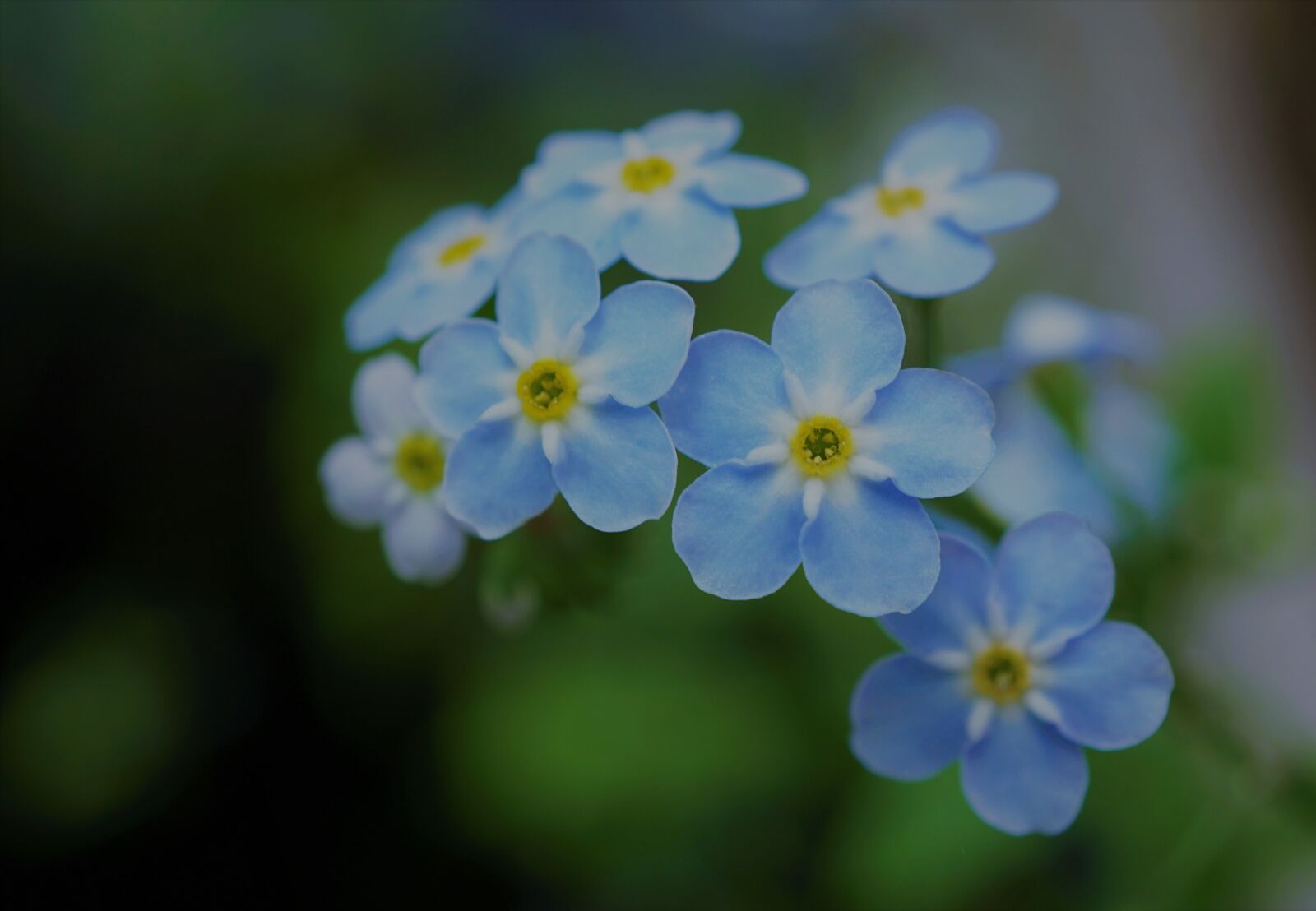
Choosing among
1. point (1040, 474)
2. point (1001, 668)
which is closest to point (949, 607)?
point (1001, 668)

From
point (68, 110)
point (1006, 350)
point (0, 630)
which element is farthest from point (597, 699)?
point (68, 110)

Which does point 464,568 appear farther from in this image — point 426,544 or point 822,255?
point 822,255

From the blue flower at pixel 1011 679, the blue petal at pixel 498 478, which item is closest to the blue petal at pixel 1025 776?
the blue flower at pixel 1011 679

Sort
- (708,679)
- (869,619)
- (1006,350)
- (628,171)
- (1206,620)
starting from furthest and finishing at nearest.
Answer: (1206,620), (708,679), (869,619), (1006,350), (628,171)

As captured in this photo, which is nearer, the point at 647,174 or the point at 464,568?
the point at 647,174

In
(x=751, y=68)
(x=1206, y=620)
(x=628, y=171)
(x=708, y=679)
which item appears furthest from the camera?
(x=751, y=68)

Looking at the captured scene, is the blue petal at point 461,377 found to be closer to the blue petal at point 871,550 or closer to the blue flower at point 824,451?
the blue flower at point 824,451

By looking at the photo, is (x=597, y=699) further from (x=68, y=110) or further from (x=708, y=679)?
(x=68, y=110)
